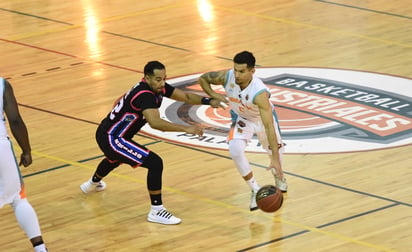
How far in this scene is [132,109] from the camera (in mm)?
11367

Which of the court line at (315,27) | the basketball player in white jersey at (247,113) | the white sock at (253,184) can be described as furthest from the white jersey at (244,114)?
the court line at (315,27)

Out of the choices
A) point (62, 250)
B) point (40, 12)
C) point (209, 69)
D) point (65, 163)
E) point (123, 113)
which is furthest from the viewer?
point (40, 12)

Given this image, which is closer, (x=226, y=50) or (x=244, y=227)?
(x=244, y=227)

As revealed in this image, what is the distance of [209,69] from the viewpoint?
17.1m

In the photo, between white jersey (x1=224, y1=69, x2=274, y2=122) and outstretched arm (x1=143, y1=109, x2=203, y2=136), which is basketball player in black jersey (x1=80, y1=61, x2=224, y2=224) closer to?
outstretched arm (x1=143, y1=109, x2=203, y2=136)

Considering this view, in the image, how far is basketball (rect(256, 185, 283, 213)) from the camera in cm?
1095

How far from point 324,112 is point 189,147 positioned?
6.85ft

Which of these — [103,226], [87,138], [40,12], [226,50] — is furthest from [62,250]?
[40,12]

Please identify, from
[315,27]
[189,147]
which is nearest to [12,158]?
[189,147]

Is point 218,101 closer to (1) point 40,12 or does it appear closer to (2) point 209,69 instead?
(2) point 209,69

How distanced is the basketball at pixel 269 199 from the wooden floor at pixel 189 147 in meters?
0.25

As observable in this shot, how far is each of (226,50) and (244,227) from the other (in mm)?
7370

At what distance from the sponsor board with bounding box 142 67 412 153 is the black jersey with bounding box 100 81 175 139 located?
244cm

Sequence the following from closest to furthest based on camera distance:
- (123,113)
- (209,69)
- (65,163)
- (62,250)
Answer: (62,250), (123,113), (65,163), (209,69)
